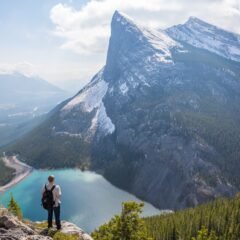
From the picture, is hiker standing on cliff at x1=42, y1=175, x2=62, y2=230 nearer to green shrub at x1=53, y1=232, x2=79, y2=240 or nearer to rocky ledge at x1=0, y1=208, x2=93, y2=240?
green shrub at x1=53, y1=232, x2=79, y2=240

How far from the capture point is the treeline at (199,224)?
447 feet

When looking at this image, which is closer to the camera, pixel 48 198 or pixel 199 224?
pixel 48 198

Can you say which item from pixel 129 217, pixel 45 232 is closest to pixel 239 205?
pixel 129 217

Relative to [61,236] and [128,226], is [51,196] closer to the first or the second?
[61,236]

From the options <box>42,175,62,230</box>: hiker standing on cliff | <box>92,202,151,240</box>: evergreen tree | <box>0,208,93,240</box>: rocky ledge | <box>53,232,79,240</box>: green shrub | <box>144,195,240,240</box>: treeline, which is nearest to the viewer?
<box>0,208,93,240</box>: rocky ledge

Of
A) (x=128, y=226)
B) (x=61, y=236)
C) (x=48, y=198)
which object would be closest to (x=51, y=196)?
(x=48, y=198)

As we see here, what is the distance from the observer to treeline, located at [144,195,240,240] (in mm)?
136125

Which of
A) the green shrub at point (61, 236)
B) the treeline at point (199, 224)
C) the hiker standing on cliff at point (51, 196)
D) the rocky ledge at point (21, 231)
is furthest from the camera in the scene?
the treeline at point (199, 224)

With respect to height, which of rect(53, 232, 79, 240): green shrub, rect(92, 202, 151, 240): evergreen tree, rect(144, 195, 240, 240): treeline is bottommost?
rect(144, 195, 240, 240): treeline

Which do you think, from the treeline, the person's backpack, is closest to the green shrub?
the person's backpack

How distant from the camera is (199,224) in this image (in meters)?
146

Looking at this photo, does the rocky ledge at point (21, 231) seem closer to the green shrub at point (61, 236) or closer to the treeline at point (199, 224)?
the green shrub at point (61, 236)

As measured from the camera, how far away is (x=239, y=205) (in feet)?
509

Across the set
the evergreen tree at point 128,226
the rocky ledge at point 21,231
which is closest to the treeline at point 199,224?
the evergreen tree at point 128,226
